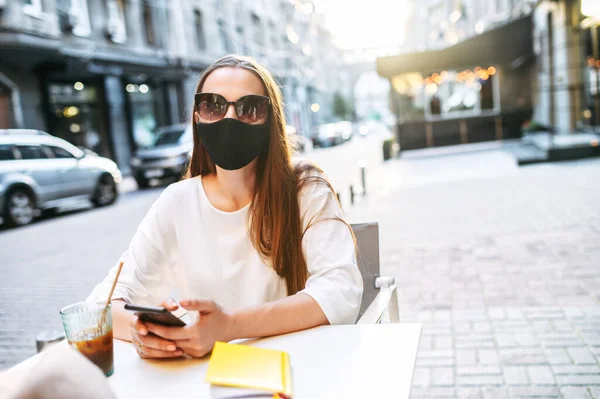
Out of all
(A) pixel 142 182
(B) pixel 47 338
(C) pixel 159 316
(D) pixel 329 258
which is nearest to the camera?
(C) pixel 159 316

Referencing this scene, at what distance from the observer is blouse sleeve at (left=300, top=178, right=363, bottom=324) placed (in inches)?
66.6

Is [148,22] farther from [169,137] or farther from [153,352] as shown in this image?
[153,352]

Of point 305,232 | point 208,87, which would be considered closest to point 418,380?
point 305,232

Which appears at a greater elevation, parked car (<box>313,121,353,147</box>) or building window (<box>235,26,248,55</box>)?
building window (<box>235,26,248,55</box>)

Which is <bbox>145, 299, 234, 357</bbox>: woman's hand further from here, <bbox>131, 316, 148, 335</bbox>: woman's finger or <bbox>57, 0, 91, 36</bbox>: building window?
<bbox>57, 0, 91, 36</bbox>: building window

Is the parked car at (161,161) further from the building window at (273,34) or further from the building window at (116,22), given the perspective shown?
the building window at (273,34)

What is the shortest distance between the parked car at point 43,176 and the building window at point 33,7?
450 centimetres

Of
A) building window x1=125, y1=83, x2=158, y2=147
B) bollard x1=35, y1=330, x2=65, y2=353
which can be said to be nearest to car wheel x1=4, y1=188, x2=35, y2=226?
bollard x1=35, y1=330, x2=65, y2=353

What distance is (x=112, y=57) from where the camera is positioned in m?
17.6

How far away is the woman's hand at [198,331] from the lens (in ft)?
4.69

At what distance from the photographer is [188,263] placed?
6.50 feet

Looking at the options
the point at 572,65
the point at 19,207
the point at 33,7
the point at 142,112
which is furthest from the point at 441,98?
the point at 19,207

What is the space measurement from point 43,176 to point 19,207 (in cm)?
103

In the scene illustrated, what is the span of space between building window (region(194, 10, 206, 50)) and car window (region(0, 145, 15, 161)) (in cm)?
953
